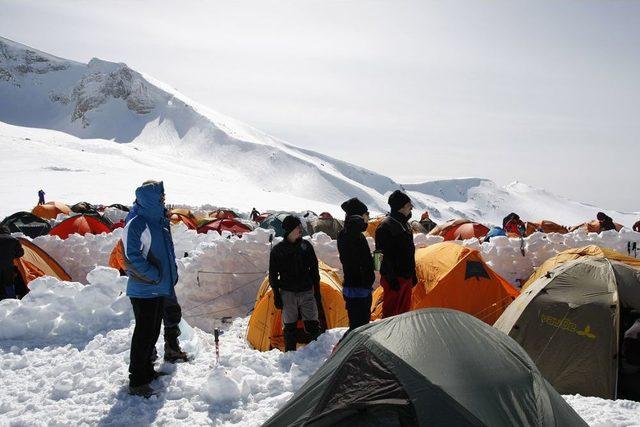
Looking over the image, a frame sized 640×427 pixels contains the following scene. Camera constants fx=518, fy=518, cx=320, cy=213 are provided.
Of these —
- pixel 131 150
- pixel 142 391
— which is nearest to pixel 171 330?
pixel 142 391

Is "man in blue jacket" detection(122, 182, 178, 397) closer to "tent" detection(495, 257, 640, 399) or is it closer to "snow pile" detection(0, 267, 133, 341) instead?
"snow pile" detection(0, 267, 133, 341)

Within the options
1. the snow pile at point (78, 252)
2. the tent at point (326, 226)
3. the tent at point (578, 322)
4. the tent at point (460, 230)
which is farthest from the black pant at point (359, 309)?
the tent at point (326, 226)

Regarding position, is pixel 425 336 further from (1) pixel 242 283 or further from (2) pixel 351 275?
(1) pixel 242 283

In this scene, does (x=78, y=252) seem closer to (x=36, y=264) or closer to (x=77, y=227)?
(x=36, y=264)

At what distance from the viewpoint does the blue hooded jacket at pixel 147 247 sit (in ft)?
15.7

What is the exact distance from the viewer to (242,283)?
11.5m

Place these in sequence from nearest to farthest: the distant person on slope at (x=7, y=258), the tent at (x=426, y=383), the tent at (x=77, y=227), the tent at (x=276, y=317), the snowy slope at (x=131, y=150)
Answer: the tent at (x=426, y=383)
the distant person on slope at (x=7, y=258)
the tent at (x=276, y=317)
the tent at (x=77, y=227)
the snowy slope at (x=131, y=150)

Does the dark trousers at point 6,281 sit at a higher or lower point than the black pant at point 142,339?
lower

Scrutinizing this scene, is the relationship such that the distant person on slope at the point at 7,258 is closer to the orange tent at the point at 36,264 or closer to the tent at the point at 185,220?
the orange tent at the point at 36,264

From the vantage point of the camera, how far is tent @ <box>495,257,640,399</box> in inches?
236

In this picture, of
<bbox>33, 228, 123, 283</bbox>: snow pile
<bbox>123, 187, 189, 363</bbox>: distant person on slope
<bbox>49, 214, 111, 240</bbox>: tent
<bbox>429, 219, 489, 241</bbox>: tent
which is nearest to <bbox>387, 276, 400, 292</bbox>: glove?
<bbox>123, 187, 189, 363</bbox>: distant person on slope

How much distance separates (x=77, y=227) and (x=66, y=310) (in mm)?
10845

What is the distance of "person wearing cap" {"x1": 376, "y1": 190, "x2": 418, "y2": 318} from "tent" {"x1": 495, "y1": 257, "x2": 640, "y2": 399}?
1.55 meters

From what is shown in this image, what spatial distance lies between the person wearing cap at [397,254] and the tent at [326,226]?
543 inches
